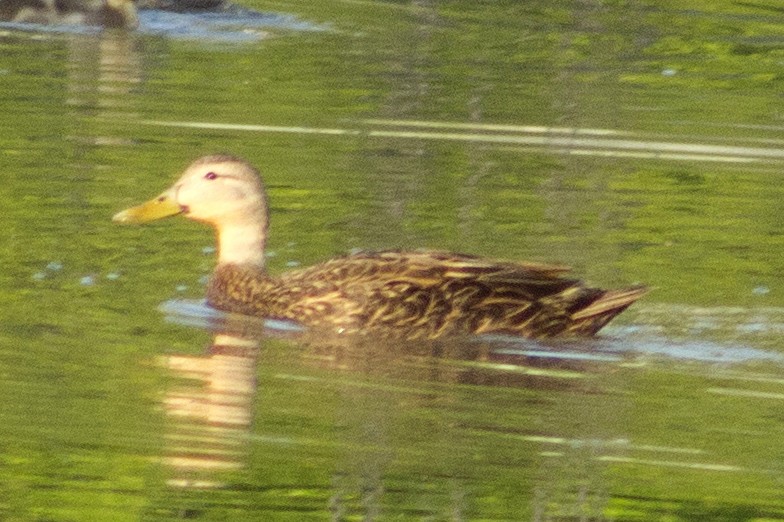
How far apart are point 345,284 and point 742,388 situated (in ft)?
5.10

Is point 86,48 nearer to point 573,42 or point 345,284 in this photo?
point 573,42

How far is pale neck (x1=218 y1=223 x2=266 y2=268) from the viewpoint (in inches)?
361

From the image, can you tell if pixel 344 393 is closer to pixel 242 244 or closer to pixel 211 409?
pixel 211 409

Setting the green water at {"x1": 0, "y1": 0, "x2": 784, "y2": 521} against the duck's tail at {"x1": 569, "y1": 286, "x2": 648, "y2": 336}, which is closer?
the green water at {"x1": 0, "y1": 0, "x2": 784, "y2": 521}

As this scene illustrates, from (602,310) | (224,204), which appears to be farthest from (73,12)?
(602,310)

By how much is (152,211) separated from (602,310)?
71.7 inches

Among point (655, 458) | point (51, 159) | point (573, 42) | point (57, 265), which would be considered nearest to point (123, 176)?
point (51, 159)

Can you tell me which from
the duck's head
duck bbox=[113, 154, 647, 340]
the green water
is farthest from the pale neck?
duck bbox=[113, 154, 647, 340]

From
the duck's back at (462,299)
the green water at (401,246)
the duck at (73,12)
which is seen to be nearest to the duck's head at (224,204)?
the green water at (401,246)

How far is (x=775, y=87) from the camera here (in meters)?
14.7

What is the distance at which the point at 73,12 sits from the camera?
55.5ft

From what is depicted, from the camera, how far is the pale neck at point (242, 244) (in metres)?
9.18

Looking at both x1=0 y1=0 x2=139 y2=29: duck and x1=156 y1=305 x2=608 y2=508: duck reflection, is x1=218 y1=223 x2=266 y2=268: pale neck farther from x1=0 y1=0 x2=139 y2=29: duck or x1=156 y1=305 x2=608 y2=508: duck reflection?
x1=0 y1=0 x2=139 y2=29: duck

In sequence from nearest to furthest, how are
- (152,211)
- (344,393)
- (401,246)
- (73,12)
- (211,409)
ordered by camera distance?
(211,409)
(344,393)
(152,211)
(401,246)
(73,12)
